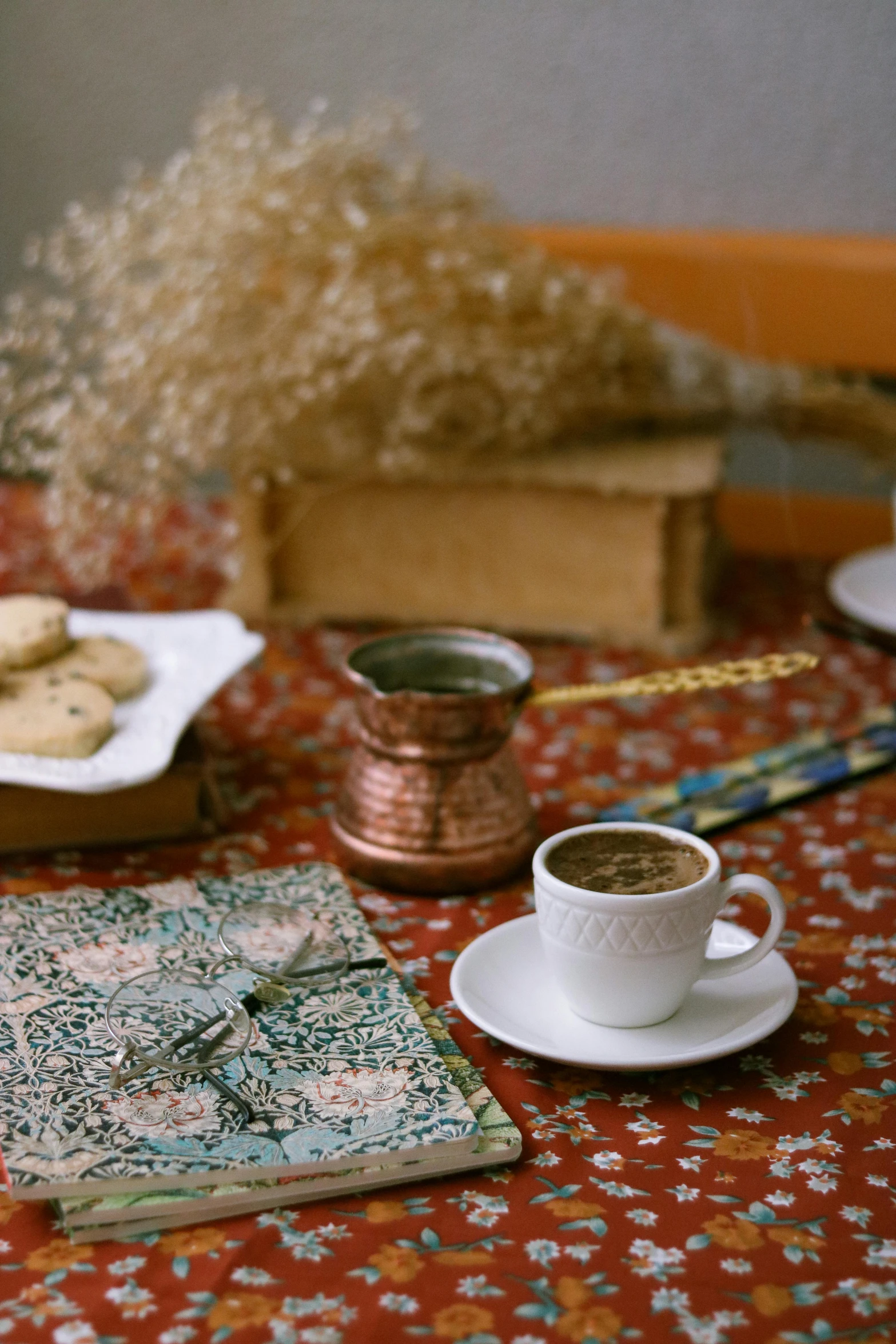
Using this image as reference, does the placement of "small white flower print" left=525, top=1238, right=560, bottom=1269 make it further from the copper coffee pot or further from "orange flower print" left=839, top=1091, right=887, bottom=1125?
the copper coffee pot

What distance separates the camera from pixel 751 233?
1.90 m

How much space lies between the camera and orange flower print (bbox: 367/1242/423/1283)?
1.93ft

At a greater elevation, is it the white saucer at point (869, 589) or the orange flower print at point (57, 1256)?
the white saucer at point (869, 589)

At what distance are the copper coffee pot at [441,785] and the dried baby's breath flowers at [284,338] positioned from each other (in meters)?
0.55

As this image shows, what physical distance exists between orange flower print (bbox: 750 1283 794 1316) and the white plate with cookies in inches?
21.6

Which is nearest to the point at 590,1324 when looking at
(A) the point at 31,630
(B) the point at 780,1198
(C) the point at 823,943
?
(B) the point at 780,1198

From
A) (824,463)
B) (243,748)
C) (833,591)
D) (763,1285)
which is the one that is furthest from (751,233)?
(763,1285)

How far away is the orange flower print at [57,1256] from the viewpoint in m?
0.59

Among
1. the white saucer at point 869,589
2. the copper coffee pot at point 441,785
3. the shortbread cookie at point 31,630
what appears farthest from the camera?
the white saucer at point 869,589

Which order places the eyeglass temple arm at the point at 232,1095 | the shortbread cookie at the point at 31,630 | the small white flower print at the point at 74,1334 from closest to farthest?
the small white flower print at the point at 74,1334
the eyeglass temple arm at the point at 232,1095
the shortbread cookie at the point at 31,630

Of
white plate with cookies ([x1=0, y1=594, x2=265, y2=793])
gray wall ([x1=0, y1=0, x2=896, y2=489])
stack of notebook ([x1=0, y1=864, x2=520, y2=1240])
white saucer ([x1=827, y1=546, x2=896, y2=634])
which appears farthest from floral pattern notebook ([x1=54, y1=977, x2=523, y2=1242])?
gray wall ([x1=0, y1=0, x2=896, y2=489])

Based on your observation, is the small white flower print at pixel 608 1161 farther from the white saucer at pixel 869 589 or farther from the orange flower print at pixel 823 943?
the white saucer at pixel 869 589

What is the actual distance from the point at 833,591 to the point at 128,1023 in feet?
2.86

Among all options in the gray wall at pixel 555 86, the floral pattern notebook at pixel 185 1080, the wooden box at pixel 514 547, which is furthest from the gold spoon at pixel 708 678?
the gray wall at pixel 555 86
